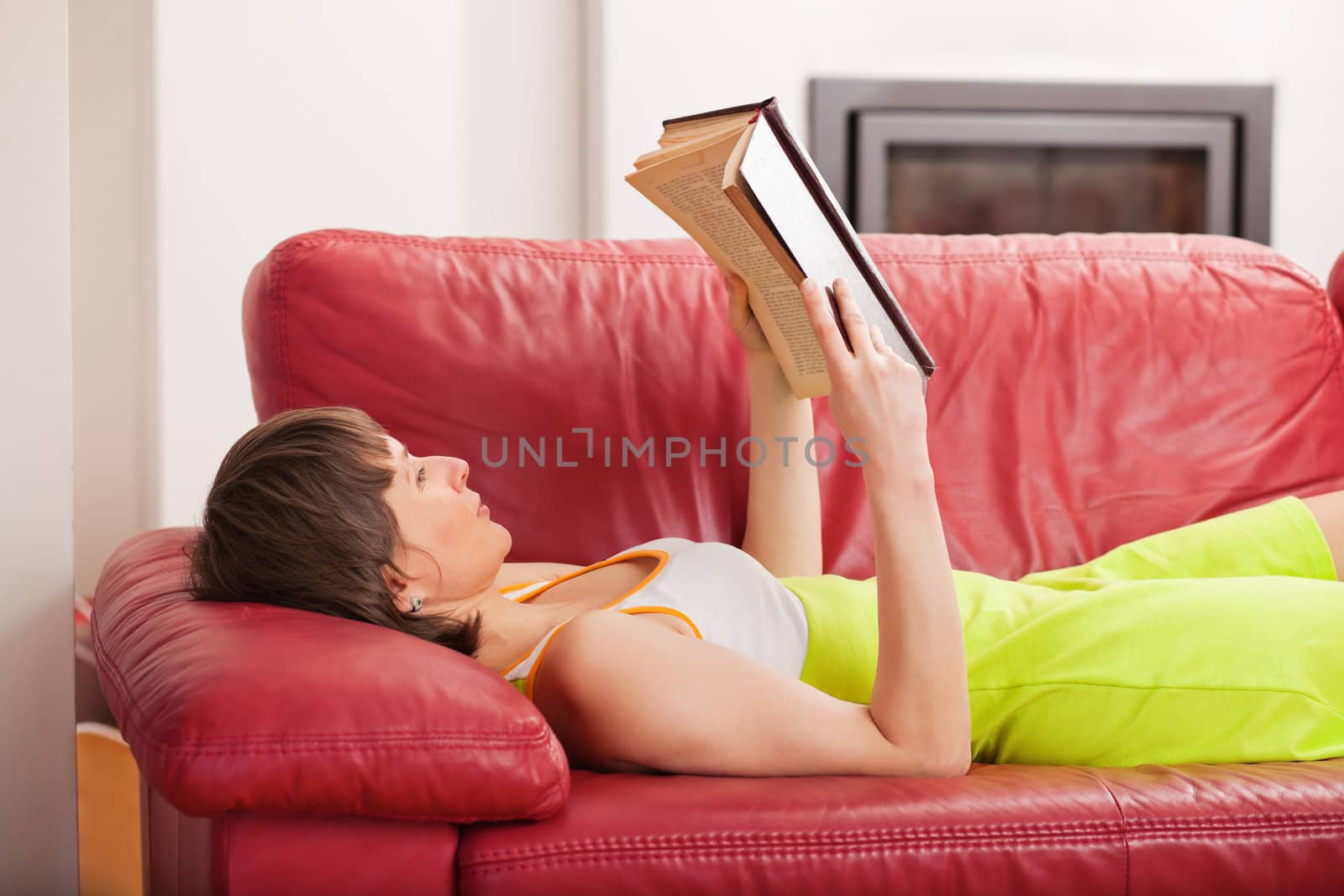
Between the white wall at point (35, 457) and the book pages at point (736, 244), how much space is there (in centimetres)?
71

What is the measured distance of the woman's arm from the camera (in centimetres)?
152

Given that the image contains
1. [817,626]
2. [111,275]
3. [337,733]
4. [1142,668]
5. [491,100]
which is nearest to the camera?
[337,733]

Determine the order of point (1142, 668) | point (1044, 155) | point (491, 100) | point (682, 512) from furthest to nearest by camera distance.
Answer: point (1044, 155), point (491, 100), point (682, 512), point (1142, 668)

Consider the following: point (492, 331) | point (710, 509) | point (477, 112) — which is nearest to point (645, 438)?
point (710, 509)

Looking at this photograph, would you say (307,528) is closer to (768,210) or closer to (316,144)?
(768,210)

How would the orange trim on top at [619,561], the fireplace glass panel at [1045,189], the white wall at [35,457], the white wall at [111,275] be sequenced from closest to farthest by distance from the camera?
the orange trim on top at [619,561], the white wall at [35,457], the white wall at [111,275], the fireplace glass panel at [1045,189]

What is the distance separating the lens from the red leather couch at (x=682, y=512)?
35.4 inches

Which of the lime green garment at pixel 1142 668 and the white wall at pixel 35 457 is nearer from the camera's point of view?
the lime green garment at pixel 1142 668

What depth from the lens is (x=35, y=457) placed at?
1.45m

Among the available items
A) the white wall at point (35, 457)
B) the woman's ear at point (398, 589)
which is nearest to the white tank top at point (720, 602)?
the woman's ear at point (398, 589)

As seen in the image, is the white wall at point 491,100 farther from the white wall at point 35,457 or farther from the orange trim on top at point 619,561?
the orange trim on top at point 619,561

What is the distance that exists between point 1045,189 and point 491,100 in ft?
5.02

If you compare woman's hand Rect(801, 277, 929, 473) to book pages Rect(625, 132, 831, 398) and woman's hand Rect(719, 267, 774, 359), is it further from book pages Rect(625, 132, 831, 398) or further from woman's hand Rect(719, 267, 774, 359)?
woman's hand Rect(719, 267, 774, 359)

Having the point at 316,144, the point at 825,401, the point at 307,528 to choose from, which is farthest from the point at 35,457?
the point at 316,144
